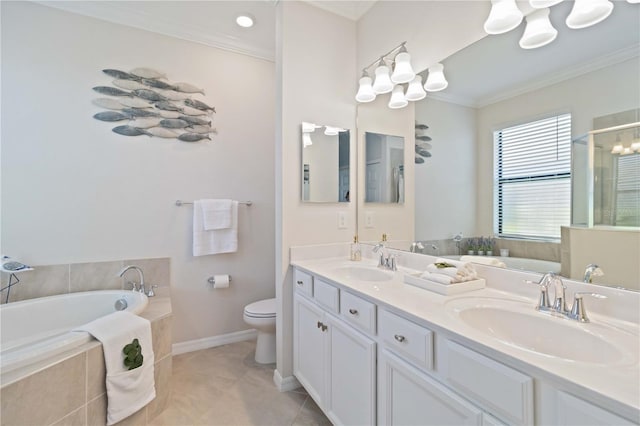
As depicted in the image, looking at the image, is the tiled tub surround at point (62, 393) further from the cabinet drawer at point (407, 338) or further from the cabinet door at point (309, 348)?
the cabinet drawer at point (407, 338)

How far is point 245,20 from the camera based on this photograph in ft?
7.87

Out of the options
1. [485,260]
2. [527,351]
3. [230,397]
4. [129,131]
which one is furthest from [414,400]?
[129,131]

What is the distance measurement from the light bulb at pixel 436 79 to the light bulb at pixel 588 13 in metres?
0.61

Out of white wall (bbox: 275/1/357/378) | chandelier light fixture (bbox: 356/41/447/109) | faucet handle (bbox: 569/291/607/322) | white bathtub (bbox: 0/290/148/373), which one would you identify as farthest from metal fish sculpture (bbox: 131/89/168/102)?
faucet handle (bbox: 569/291/607/322)

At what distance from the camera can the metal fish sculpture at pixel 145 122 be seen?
7.75 feet

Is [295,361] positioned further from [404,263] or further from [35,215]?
[35,215]

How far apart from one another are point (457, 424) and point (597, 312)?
0.63 meters

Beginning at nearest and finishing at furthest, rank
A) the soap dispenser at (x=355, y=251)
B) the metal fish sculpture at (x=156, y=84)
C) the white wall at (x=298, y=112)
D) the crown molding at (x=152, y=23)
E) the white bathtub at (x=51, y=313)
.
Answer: the white bathtub at (x=51, y=313) → the white wall at (x=298, y=112) → the soap dispenser at (x=355, y=251) → the crown molding at (x=152, y=23) → the metal fish sculpture at (x=156, y=84)

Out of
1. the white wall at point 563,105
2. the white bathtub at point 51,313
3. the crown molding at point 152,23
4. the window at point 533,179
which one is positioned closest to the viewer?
the white wall at point 563,105

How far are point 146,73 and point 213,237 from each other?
1.48 metres

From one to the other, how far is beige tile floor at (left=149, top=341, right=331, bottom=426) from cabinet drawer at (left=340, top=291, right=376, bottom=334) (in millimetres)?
792

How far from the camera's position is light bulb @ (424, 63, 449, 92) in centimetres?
167

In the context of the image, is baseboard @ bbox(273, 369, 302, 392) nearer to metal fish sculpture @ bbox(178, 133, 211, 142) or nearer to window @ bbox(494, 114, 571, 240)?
window @ bbox(494, 114, 571, 240)

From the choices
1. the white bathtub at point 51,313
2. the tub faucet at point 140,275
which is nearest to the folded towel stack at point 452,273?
the white bathtub at point 51,313
